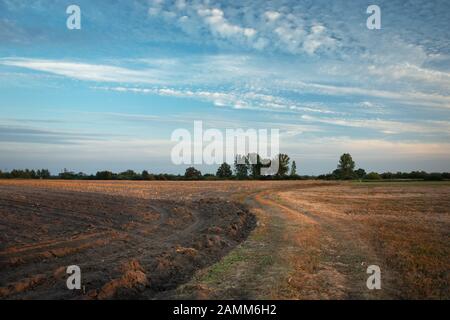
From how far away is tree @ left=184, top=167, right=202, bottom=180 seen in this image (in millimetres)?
118500

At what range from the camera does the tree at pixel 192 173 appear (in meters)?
118

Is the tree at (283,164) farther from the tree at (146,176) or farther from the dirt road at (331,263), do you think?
the dirt road at (331,263)

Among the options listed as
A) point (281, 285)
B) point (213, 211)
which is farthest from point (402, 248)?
point (213, 211)

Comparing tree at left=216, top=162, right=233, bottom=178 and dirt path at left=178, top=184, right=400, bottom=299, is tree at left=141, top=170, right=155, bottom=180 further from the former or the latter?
dirt path at left=178, top=184, right=400, bottom=299

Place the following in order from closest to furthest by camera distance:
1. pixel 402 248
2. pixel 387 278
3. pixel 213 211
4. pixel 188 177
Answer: pixel 387 278 → pixel 402 248 → pixel 213 211 → pixel 188 177

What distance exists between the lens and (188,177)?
118438 millimetres

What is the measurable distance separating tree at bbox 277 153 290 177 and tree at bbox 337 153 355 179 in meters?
21.2

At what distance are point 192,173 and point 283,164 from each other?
3856cm

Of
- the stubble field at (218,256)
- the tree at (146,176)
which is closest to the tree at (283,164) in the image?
the tree at (146,176)

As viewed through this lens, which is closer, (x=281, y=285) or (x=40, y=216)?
(x=281, y=285)

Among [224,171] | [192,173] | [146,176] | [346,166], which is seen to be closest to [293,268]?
[146,176]

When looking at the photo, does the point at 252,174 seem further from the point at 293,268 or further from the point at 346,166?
the point at 293,268
